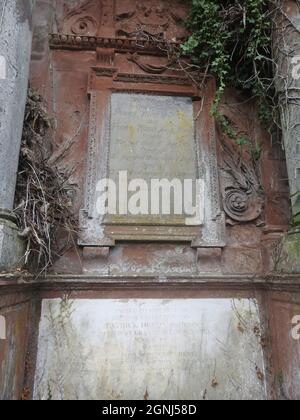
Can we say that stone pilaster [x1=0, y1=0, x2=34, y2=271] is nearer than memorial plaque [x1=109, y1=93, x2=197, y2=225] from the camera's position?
Yes

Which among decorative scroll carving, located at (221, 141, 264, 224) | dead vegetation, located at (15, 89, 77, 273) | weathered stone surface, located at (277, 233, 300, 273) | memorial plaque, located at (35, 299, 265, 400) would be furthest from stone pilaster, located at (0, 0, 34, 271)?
weathered stone surface, located at (277, 233, 300, 273)

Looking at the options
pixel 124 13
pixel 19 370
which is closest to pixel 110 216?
pixel 19 370

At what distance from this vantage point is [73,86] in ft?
12.4

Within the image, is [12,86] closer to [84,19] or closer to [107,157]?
[107,157]

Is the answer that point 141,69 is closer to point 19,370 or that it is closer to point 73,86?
point 73,86

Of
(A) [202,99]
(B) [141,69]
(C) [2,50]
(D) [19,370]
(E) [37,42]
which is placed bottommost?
(D) [19,370]

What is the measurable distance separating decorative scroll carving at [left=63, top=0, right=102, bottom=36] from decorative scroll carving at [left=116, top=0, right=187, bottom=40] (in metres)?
0.26

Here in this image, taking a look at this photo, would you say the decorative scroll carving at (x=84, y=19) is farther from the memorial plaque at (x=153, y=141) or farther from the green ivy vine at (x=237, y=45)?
the green ivy vine at (x=237, y=45)

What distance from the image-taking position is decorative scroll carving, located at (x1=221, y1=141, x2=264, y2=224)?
352 cm

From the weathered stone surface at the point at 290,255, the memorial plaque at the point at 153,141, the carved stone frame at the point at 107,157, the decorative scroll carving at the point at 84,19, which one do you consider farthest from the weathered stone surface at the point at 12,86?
the weathered stone surface at the point at 290,255

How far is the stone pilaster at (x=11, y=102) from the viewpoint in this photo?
2484mm

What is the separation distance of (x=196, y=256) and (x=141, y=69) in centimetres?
228

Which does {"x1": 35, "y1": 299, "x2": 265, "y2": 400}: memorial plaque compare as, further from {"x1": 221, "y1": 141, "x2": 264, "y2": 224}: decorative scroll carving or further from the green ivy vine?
the green ivy vine

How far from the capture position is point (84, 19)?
13.2ft
